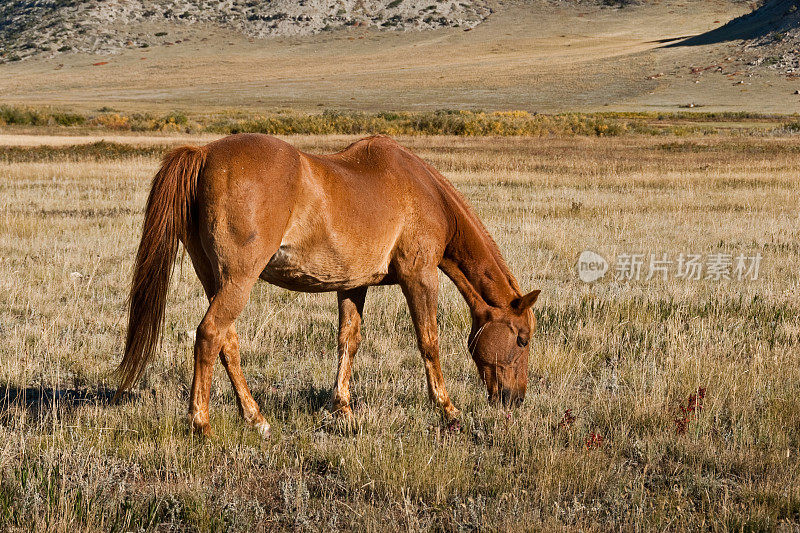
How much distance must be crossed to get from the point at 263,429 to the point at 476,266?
6.41 ft

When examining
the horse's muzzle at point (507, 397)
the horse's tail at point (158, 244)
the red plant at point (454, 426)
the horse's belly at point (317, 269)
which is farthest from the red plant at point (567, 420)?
the horse's tail at point (158, 244)

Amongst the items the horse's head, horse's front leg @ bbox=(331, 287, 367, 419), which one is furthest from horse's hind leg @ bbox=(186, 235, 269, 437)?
the horse's head

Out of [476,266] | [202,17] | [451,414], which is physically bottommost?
[451,414]

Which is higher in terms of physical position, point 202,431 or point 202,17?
point 202,17

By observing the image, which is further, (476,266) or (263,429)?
(476,266)

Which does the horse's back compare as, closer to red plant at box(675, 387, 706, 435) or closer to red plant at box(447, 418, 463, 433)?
red plant at box(447, 418, 463, 433)

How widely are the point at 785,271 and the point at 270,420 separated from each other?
26.6ft

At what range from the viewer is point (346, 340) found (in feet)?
18.5

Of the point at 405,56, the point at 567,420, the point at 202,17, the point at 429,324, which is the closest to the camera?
the point at 567,420

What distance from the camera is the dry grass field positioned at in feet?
12.3

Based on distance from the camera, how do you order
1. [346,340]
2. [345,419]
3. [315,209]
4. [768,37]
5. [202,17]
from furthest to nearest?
[202,17], [768,37], [346,340], [345,419], [315,209]

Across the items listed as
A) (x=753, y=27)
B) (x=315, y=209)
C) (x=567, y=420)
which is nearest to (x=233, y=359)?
(x=315, y=209)

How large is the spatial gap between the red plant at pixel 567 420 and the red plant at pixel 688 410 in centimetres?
68

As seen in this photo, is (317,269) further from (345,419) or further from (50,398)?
(50,398)
